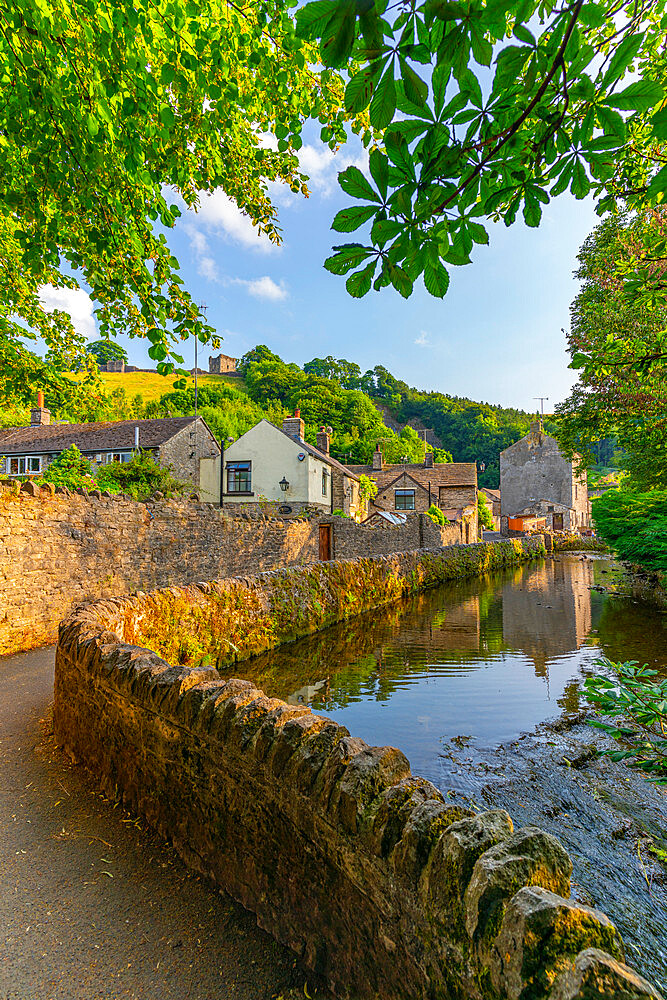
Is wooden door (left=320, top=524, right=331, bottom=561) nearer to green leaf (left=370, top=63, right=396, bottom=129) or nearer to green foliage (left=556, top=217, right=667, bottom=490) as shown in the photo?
green foliage (left=556, top=217, right=667, bottom=490)

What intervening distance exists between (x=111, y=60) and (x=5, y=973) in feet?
19.8

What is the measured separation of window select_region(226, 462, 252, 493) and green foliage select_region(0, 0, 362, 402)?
2897 centimetres

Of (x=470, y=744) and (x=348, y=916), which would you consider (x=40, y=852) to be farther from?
(x=470, y=744)

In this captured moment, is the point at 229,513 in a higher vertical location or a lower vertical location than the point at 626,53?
lower

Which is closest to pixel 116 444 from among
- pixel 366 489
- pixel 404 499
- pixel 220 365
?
pixel 366 489

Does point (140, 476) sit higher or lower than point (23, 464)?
lower

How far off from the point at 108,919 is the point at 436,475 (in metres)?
42.6

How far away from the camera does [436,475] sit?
43.3 meters

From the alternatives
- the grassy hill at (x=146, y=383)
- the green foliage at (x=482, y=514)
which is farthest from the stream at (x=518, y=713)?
the grassy hill at (x=146, y=383)

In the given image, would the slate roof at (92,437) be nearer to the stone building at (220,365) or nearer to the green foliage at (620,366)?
the green foliage at (620,366)

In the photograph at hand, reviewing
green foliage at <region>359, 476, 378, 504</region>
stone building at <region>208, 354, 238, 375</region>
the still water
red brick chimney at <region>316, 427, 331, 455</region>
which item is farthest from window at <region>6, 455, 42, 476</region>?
stone building at <region>208, 354, 238, 375</region>

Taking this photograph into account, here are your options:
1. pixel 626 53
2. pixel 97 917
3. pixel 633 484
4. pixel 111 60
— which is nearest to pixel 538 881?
pixel 97 917

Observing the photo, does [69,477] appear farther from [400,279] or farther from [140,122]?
[400,279]

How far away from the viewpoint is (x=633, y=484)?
2081 cm
